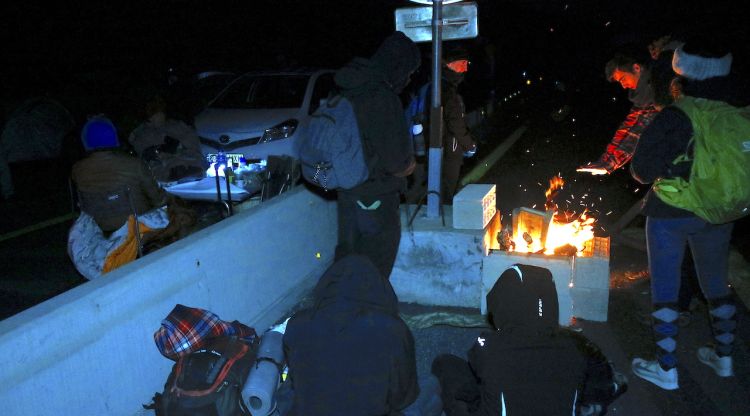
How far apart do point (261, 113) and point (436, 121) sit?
15.6 ft

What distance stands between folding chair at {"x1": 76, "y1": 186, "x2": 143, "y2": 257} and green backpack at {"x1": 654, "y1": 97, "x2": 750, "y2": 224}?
3.90 metres

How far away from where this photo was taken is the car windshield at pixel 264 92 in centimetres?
945

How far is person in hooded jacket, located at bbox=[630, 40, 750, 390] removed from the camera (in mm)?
3389

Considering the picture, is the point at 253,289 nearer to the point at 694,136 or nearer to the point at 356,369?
the point at 356,369

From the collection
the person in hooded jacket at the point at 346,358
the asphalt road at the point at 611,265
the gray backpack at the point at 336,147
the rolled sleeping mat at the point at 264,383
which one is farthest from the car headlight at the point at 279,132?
the person in hooded jacket at the point at 346,358

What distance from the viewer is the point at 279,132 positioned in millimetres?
8617

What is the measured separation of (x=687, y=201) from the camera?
11.4 ft

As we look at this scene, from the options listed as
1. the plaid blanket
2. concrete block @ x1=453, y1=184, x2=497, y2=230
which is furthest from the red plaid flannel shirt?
the plaid blanket

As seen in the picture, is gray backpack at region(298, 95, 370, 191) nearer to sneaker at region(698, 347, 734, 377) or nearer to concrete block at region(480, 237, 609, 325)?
concrete block at region(480, 237, 609, 325)

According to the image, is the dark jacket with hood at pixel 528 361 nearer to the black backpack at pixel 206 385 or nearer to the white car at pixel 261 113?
the black backpack at pixel 206 385

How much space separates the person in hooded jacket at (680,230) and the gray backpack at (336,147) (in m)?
1.89

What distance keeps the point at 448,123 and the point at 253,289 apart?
3179mm

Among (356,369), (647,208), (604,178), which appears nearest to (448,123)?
(647,208)

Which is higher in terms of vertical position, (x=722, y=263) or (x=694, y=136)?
(x=694, y=136)
